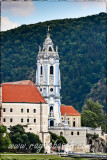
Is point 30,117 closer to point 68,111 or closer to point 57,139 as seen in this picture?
point 57,139

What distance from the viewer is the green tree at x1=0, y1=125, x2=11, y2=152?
110m

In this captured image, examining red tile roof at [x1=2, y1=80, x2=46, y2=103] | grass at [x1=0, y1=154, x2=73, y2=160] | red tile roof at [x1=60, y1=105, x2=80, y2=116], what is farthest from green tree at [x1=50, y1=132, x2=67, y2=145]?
grass at [x1=0, y1=154, x2=73, y2=160]

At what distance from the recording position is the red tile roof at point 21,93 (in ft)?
392

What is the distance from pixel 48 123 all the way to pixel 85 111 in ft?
37.8

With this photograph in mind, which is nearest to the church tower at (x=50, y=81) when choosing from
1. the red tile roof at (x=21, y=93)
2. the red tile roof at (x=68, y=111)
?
the red tile roof at (x=68, y=111)

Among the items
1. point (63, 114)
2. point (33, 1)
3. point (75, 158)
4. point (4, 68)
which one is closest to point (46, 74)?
point (63, 114)

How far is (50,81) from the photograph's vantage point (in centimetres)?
12875

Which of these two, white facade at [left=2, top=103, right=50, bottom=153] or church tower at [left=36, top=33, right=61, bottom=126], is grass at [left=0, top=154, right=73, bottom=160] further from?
church tower at [left=36, top=33, right=61, bottom=126]

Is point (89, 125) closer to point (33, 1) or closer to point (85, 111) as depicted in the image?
point (85, 111)

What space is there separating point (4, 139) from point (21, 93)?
11722mm

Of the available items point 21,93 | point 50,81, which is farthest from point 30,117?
point 50,81

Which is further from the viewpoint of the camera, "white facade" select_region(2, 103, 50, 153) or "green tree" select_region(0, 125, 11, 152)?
A: "white facade" select_region(2, 103, 50, 153)

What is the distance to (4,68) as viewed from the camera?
18900 cm

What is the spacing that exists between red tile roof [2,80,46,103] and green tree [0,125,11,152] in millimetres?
6556
